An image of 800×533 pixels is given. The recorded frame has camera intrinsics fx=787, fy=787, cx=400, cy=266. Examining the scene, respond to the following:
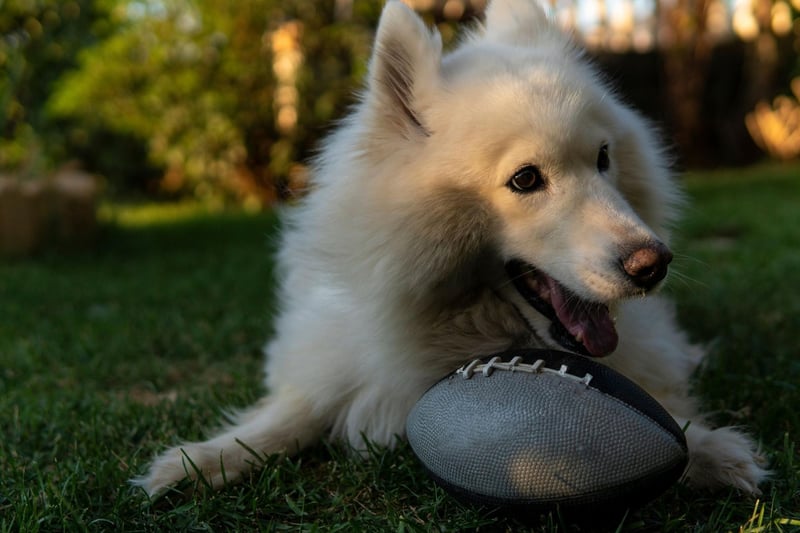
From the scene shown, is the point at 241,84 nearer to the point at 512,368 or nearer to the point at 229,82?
the point at 229,82

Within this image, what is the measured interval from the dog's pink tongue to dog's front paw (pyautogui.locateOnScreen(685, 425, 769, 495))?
321 millimetres

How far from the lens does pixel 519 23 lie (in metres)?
2.68

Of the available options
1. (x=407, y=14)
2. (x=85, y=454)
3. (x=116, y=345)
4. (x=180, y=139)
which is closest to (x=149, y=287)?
(x=116, y=345)

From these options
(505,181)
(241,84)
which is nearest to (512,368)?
(505,181)

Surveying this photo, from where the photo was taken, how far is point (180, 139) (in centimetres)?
995

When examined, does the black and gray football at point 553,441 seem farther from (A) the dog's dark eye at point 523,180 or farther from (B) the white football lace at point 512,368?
(A) the dog's dark eye at point 523,180

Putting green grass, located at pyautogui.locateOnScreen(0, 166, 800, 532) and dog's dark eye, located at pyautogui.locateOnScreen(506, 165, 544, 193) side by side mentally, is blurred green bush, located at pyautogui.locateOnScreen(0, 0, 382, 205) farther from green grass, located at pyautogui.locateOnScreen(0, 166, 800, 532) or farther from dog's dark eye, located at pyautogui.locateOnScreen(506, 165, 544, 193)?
dog's dark eye, located at pyautogui.locateOnScreen(506, 165, 544, 193)

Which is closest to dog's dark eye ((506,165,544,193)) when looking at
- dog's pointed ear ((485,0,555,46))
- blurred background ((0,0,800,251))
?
dog's pointed ear ((485,0,555,46))

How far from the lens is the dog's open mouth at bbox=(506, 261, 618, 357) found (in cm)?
210

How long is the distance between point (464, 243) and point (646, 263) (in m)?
0.48

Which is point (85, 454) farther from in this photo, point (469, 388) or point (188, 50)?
point (188, 50)

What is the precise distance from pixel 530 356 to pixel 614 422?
0.31 meters

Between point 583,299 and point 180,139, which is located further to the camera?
point 180,139

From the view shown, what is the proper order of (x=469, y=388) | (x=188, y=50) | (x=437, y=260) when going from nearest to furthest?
(x=469, y=388) < (x=437, y=260) < (x=188, y=50)
